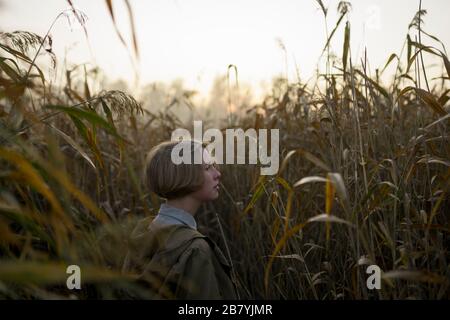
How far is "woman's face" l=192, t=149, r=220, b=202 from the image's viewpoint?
1.54m

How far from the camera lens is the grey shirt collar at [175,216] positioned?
1.48 meters

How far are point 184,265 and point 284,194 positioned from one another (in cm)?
77

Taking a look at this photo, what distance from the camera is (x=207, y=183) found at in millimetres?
1539

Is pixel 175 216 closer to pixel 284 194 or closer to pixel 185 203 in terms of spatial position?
pixel 185 203

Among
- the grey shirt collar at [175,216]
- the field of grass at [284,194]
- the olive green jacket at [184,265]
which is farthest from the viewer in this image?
the grey shirt collar at [175,216]

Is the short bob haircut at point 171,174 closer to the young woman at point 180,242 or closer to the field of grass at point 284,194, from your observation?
the young woman at point 180,242

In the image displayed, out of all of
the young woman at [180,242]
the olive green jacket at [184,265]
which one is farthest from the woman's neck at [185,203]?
the olive green jacket at [184,265]

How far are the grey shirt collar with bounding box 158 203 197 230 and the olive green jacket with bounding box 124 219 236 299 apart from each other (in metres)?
0.07

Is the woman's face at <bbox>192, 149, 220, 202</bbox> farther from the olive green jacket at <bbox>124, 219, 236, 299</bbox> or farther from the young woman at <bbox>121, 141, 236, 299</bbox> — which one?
the olive green jacket at <bbox>124, 219, 236, 299</bbox>

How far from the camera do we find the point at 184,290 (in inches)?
51.3

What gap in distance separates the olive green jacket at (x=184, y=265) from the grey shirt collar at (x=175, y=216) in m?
0.07
